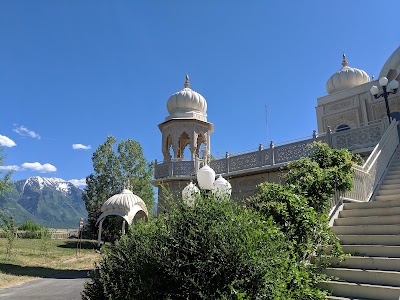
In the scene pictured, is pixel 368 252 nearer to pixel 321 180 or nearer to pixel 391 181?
pixel 321 180

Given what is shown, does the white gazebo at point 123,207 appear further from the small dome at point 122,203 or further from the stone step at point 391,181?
the stone step at point 391,181

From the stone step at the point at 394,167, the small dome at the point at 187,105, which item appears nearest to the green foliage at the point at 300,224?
the stone step at the point at 394,167

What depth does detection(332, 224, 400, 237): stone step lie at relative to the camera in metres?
6.13

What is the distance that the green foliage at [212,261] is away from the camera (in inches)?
148

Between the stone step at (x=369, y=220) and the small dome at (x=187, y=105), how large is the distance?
1173 centimetres

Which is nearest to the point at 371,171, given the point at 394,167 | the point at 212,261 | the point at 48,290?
the point at 394,167

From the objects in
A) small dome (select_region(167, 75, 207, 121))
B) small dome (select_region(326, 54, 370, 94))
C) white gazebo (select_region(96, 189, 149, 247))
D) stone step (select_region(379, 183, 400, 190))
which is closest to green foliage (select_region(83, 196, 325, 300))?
stone step (select_region(379, 183, 400, 190))

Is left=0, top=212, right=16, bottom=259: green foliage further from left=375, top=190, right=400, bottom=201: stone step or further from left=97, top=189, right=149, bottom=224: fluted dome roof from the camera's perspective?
left=375, top=190, right=400, bottom=201: stone step

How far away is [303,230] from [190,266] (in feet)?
9.62

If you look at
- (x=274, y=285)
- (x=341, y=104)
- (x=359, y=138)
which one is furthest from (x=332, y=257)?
(x=341, y=104)

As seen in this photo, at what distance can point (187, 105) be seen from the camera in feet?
60.0

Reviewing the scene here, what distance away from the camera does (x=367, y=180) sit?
8.90 metres

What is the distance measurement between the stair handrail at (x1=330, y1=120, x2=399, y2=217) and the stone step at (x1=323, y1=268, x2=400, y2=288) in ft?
6.52

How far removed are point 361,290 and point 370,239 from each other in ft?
4.78
